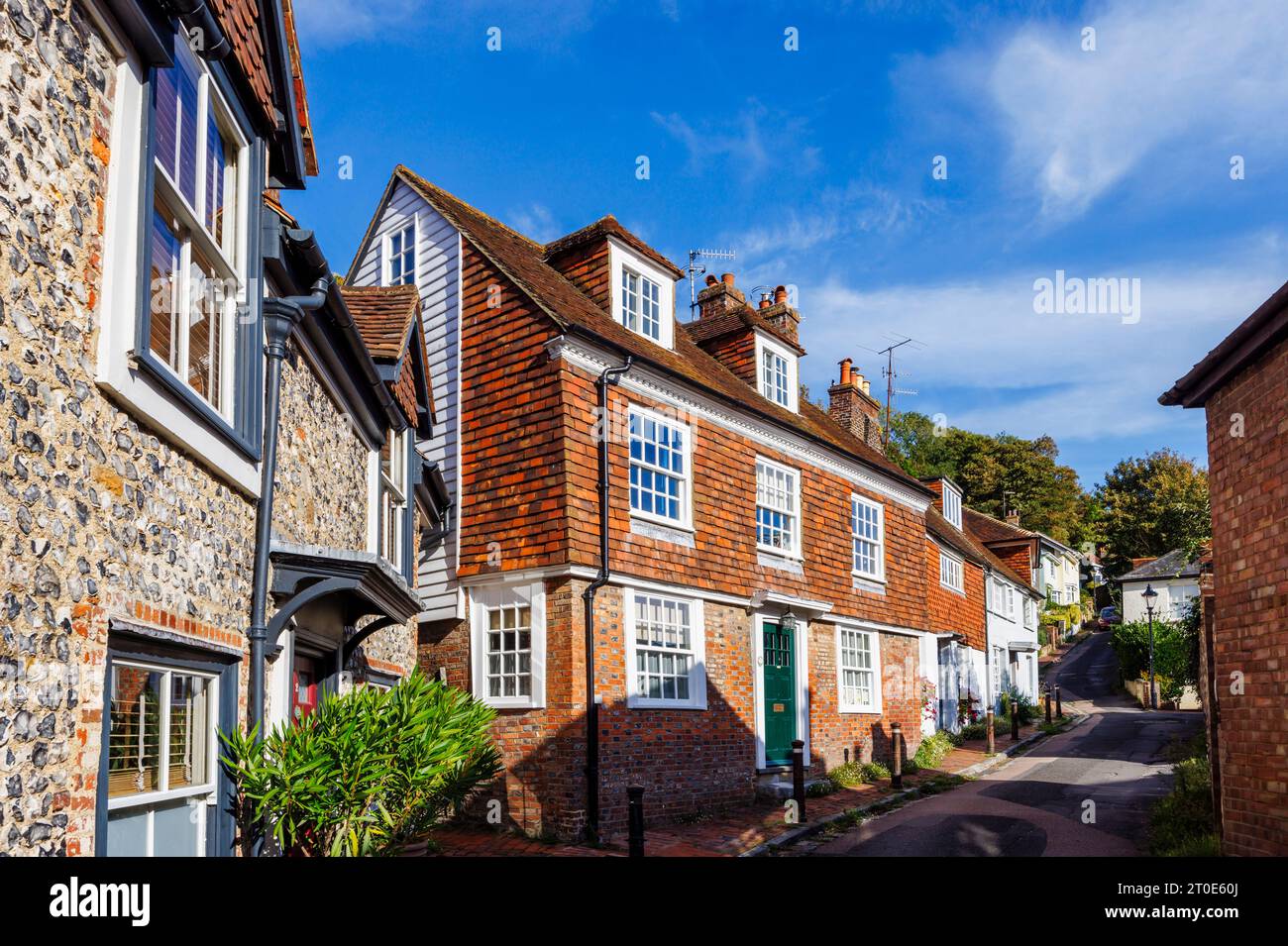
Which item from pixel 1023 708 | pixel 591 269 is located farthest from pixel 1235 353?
pixel 1023 708

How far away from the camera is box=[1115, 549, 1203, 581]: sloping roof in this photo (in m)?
53.0

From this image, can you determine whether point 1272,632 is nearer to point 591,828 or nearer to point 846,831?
point 846,831

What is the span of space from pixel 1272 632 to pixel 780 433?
11.3 meters

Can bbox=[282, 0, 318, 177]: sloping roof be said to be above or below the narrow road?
above

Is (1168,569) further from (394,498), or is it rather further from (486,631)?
(394,498)

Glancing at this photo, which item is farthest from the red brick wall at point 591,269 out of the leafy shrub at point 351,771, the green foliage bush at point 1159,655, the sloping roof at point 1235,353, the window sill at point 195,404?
the green foliage bush at point 1159,655

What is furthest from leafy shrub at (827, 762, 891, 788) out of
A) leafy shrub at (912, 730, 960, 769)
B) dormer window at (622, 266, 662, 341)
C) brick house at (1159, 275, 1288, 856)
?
brick house at (1159, 275, 1288, 856)

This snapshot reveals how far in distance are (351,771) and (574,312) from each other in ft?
32.5

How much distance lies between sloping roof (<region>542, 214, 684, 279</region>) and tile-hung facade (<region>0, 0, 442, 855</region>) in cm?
864

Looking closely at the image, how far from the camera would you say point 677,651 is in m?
15.5

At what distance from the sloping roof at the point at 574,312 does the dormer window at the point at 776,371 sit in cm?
35

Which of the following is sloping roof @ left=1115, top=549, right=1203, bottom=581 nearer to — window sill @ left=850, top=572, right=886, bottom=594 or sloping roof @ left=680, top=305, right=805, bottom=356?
window sill @ left=850, top=572, right=886, bottom=594

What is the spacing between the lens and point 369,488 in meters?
11.0

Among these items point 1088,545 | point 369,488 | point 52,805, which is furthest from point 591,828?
point 1088,545
